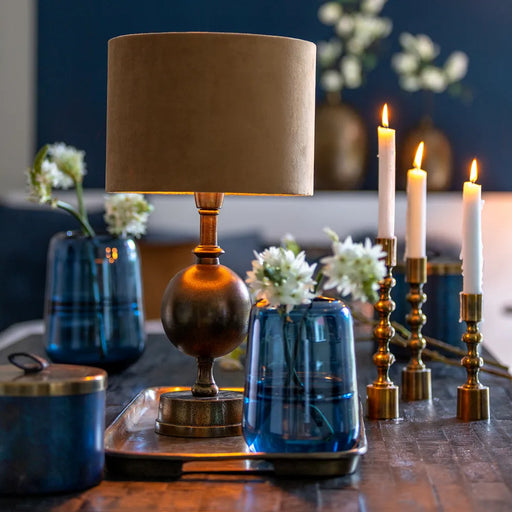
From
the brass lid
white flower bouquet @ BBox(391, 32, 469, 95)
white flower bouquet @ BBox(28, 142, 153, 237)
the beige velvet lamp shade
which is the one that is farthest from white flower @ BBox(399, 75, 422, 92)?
the brass lid

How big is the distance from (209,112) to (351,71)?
2.42 m

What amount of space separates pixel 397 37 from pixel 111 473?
278cm

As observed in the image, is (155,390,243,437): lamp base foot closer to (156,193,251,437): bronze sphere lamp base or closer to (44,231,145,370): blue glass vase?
(156,193,251,437): bronze sphere lamp base

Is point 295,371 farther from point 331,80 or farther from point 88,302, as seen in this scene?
point 331,80

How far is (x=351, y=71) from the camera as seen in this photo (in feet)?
10.7

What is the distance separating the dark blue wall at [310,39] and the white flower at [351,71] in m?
0.08

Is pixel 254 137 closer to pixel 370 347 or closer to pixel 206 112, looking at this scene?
pixel 206 112

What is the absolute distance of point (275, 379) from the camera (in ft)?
2.88

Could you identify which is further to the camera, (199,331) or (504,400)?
(504,400)

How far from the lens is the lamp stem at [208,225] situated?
106cm

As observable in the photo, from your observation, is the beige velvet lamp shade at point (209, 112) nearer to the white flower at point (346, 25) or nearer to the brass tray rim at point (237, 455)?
the brass tray rim at point (237, 455)

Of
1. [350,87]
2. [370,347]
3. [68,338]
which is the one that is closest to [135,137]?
[68,338]

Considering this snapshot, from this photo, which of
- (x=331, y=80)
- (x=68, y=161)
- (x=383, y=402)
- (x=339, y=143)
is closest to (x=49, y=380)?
(x=383, y=402)

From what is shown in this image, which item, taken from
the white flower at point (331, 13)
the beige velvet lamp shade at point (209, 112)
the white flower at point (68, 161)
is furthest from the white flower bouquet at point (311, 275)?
the white flower at point (331, 13)
